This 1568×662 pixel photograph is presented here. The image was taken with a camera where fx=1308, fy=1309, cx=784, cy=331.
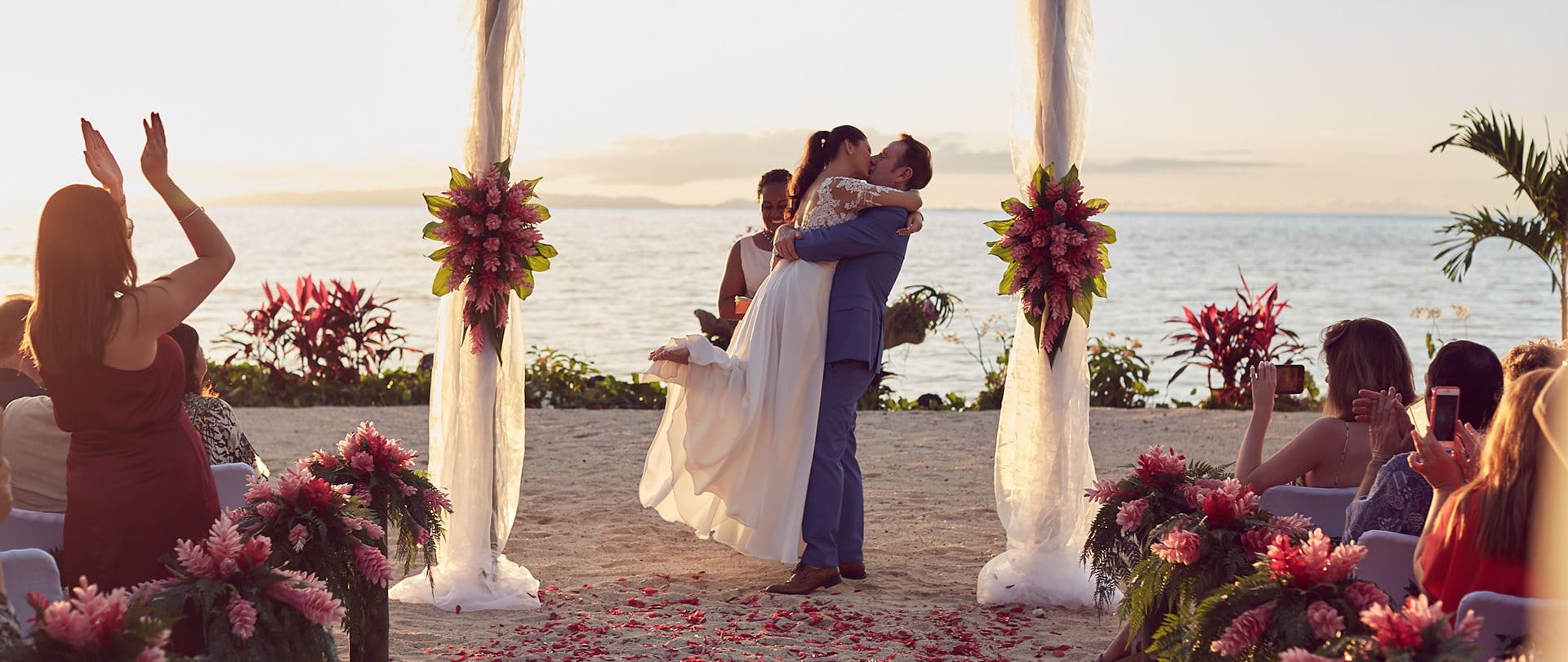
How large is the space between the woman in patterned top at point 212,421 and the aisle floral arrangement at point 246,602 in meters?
1.41

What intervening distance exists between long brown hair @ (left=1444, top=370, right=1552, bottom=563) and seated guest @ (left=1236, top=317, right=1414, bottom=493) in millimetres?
1095

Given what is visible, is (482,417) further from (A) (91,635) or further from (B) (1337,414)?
(B) (1337,414)

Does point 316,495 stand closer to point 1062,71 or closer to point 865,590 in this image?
point 865,590

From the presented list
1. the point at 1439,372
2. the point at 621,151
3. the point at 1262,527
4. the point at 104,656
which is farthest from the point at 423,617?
the point at 621,151

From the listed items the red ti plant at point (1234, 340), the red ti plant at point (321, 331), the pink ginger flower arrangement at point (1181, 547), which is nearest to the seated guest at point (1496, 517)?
the pink ginger flower arrangement at point (1181, 547)

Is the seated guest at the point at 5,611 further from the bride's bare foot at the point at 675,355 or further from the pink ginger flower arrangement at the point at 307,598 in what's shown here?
the bride's bare foot at the point at 675,355

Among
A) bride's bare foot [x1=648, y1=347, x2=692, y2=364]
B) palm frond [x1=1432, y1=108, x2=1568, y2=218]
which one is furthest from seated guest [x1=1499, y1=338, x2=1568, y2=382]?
palm frond [x1=1432, y1=108, x2=1568, y2=218]

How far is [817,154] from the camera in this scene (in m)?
5.11

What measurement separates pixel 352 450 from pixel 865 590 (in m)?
2.09

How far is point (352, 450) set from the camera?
12.2 ft

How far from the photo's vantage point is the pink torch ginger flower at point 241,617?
261cm

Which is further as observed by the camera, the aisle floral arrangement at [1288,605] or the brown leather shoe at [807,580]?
the brown leather shoe at [807,580]

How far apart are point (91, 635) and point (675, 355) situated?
3.04 m

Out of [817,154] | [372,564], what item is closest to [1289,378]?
[817,154]
